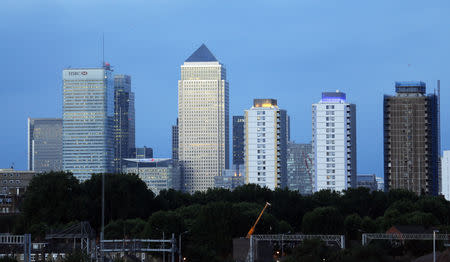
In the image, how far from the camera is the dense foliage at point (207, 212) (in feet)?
398

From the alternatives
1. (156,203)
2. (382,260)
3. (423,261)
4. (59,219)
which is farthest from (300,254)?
(156,203)

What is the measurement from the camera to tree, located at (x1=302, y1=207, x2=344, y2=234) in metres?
132

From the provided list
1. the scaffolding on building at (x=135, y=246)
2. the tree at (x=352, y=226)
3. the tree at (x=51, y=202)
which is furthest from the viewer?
the tree at (x=51, y=202)

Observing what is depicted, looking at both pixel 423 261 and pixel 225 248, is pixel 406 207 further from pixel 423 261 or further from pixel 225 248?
pixel 423 261

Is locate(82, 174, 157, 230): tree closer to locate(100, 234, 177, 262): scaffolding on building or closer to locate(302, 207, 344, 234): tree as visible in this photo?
locate(302, 207, 344, 234): tree

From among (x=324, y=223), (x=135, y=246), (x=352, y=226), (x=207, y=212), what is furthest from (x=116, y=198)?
(x=135, y=246)

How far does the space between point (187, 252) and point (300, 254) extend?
1517 cm

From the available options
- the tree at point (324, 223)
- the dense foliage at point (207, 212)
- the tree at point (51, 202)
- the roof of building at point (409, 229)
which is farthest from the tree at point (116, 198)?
the roof of building at point (409, 229)

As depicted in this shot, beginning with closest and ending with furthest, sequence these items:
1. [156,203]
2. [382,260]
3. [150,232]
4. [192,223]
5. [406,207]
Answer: [382,260] → [150,232] → [192,223] → [406,207] → [156,203]

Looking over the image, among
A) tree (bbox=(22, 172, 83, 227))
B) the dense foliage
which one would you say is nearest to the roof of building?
the dense foliage

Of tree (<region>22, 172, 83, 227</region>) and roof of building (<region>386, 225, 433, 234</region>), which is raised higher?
tree (<region>22, 172, 83, 227</region>)

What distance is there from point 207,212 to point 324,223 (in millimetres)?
18343

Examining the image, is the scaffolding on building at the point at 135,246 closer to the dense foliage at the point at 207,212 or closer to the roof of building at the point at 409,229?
the dense foliage at the point at 207,212

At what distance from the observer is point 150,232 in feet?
380
